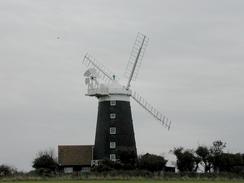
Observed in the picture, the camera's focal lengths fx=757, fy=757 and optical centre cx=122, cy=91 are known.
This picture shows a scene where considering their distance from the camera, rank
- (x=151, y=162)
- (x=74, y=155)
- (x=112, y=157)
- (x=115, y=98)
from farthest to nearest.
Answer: (x=74, y=155), (x=115, y=98), (x=112, y=157), (x=151, y=162)

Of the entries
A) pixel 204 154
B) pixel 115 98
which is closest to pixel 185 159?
pixel 204 154

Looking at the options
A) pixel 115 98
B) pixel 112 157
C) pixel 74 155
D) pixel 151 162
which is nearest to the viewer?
pixel 151 162

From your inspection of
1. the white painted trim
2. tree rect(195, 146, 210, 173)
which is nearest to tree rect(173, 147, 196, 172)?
tree rect(195, 146, 210, 173)

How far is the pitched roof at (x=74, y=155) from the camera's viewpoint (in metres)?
74.8

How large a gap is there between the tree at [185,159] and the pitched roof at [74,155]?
912 centimetres

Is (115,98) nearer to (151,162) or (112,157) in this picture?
(112,157)

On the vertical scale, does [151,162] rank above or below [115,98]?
below

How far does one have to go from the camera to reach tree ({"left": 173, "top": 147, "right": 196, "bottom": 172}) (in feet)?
233

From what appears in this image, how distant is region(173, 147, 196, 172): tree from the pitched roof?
29.9 ft

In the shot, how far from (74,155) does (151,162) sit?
9.22 metres

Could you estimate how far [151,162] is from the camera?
69.8 metres

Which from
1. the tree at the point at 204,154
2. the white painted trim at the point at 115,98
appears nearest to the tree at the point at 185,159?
the tree at the point at 204,154

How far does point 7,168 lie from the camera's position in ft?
236

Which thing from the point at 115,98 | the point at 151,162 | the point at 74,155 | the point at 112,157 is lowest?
the point at 151,162
